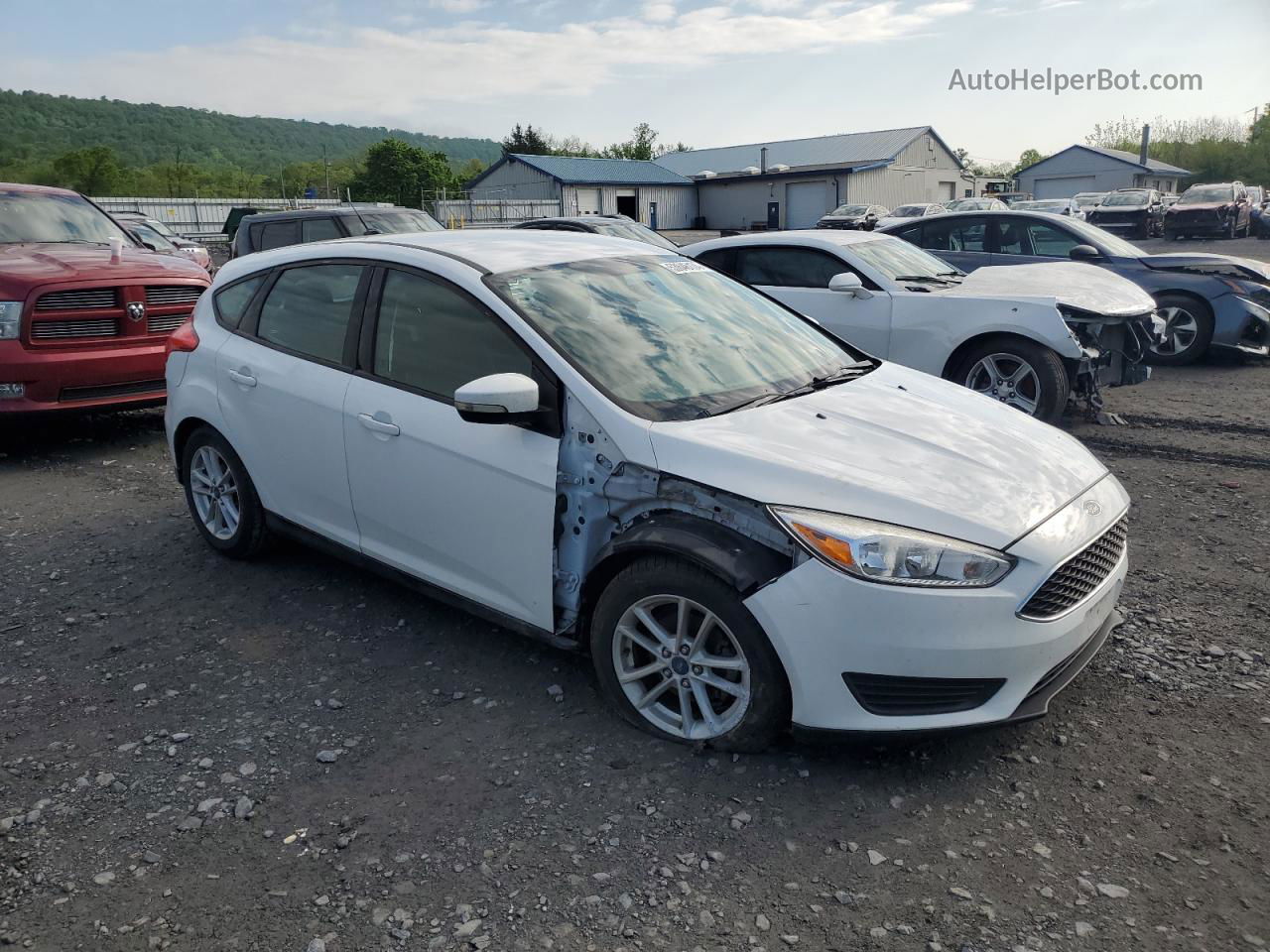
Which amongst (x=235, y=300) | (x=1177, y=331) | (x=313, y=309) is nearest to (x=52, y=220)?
(x=235, y=300)

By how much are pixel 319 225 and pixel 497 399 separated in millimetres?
10737

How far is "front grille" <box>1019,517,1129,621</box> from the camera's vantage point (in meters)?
2.92

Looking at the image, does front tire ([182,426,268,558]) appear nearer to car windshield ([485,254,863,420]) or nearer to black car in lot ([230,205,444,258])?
car windshield ([485,254,863,420])

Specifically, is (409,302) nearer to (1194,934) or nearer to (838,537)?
(838,537)

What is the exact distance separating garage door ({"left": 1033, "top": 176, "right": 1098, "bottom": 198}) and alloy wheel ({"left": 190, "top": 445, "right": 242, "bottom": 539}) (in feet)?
221

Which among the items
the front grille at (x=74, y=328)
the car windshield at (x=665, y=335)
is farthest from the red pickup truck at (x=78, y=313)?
the car windshield at (x=665, y=335)

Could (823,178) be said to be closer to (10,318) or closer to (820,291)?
(820,291)

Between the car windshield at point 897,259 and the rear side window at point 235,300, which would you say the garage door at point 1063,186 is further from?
the rear side window at point 235,300

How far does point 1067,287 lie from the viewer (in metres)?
7.88

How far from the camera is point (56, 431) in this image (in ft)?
27.1

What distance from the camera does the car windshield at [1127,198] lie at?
3425 centimetres

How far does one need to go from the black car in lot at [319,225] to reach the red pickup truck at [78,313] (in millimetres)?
4516

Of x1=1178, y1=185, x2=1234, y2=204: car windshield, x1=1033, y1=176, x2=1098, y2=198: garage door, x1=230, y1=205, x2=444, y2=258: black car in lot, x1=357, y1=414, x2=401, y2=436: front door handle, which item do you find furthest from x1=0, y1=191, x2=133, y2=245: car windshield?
x1=1033, y1=176, x2=1098, y2=198: garage door

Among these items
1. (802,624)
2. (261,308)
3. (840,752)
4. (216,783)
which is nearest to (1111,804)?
(840,752)
